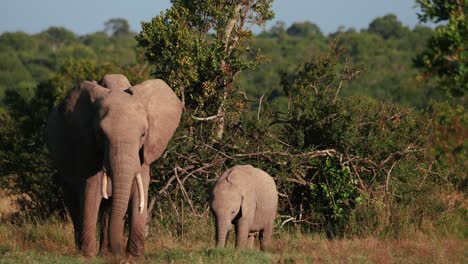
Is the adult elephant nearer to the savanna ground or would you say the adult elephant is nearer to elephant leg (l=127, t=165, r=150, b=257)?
elephant leg (l=127, t=165, r=150, b=257)

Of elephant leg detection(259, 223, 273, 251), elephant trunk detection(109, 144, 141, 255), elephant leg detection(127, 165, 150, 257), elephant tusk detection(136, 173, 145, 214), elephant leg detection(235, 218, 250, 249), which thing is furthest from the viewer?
elephant leg detection(259, 223, 273, 251)

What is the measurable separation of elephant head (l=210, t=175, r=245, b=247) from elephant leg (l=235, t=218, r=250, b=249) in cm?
11

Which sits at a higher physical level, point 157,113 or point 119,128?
point 157,113

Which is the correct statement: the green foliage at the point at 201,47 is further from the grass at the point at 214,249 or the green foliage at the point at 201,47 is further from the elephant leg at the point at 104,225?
the elephant leg at the point at 104,225

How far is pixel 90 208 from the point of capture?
12055 millimetres

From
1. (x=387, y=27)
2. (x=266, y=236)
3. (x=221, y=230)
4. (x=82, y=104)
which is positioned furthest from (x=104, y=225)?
(x=387, y=27)

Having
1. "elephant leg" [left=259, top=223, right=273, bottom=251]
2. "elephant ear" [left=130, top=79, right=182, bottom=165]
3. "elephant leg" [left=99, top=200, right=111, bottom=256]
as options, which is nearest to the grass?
"elephant leg" [left=259, top=223, right=273, bottom=251]

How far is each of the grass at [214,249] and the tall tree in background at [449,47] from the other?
3081mm

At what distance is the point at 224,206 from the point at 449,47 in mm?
4866

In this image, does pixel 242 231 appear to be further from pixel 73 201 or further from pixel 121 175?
pixel 121 175

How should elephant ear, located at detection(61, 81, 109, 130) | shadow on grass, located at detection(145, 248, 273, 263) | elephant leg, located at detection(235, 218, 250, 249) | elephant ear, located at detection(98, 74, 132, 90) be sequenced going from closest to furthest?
shadow on grass, located at detection(145, 248, 273, 263)
elephant ear, located at detection(61, 81, 109, 130)
elephant ear, located at detection(98, 74, 132, 90)
elephant leg, located at detection(235, 218, 250, 249)

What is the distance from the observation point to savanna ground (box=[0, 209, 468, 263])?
11.2m

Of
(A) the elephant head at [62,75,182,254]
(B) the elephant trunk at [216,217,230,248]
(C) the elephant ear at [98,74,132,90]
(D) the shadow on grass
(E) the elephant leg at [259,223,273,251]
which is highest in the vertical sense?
(C) the elephant ear at [98,74,132,90]

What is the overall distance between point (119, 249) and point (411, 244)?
4.05 metres
